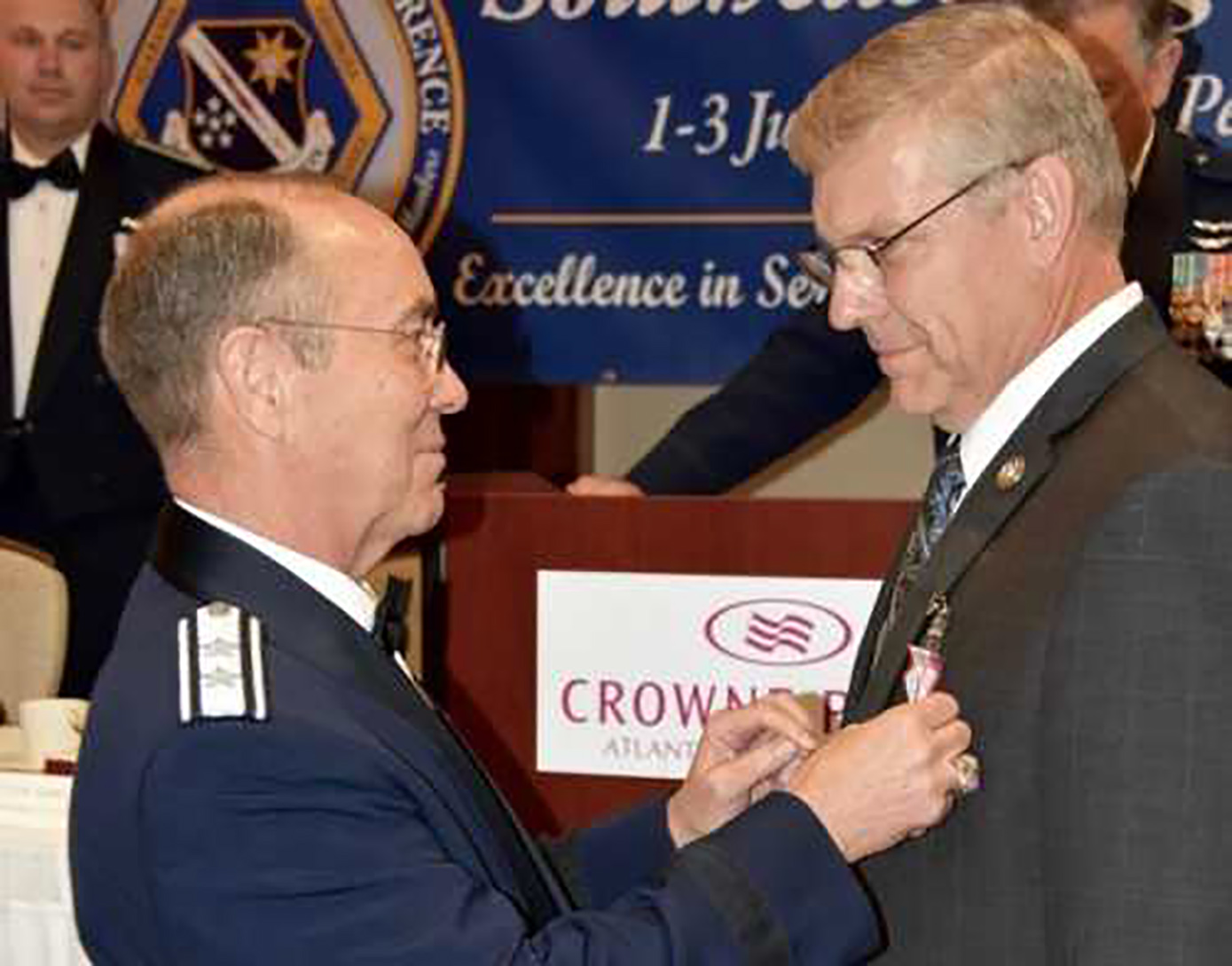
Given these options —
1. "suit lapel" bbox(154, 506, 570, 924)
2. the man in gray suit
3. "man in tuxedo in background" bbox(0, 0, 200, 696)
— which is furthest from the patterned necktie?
"man in tuxedo in background" bbox(0, 0, 200, 696)

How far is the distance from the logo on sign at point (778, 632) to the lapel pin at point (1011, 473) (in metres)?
1.35

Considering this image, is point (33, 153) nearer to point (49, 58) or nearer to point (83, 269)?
point (49, 58)

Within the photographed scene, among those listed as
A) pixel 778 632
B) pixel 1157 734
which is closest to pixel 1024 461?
pixel 1157 734

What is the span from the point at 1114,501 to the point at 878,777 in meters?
0.28

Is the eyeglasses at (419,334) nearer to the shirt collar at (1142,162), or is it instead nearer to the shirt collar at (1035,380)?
the shirt collar at (1035,380)

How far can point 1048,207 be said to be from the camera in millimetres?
1716

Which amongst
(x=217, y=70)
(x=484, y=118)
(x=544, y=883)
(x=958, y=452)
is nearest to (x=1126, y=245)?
(x=958, y=452)

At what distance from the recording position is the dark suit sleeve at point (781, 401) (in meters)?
3.71

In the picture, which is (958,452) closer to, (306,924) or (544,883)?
(544,883)

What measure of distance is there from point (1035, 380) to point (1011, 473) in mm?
83

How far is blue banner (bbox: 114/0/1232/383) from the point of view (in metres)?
4.80

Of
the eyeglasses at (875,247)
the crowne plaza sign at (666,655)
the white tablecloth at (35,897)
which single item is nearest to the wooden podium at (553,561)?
the crowne plaza sign at (666,655)

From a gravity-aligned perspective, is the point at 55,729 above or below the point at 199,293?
below

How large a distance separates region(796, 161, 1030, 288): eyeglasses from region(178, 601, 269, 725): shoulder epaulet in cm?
53
